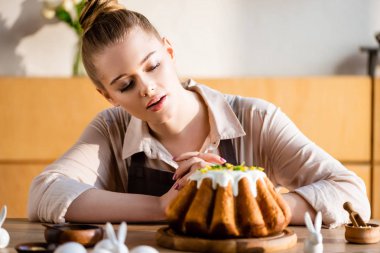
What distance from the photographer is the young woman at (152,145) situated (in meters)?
1.79

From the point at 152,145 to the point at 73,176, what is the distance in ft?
0.76

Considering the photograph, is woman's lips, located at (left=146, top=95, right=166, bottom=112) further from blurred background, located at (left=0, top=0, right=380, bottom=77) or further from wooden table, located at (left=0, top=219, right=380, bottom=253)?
blurred background, located at (left=0, top=0, right=380, bottom=77)

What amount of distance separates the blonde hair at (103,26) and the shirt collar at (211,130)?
163 millimetres

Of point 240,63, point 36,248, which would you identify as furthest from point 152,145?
point 240,63

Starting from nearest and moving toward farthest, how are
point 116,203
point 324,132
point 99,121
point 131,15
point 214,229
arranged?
point 214,229 < point 116,203 < point 131,15 < point 99,121 < point 324,132

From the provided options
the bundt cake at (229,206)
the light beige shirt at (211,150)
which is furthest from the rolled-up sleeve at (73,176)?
the bundt cake at (229,206)

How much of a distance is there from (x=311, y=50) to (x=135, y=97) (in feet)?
7.78

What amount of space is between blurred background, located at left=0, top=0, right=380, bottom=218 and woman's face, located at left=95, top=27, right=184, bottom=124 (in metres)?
1.82

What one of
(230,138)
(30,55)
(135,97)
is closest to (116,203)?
(135,97)

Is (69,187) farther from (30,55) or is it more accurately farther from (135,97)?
(30,55)

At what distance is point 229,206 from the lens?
4.24ft

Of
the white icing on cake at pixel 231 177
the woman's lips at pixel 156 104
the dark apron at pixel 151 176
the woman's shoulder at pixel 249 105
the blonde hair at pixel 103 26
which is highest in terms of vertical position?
the blonde hair at pixel 103 26

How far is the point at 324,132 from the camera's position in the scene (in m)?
3.78

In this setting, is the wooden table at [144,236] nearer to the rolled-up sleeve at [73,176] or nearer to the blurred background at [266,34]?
the rolled-up sleeve at [73,176]
